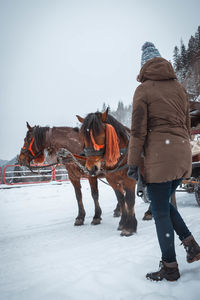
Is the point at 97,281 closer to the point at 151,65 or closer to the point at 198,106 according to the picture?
the point at 151,65

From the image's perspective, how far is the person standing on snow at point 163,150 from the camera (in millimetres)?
1578

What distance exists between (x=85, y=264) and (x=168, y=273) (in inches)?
36.2

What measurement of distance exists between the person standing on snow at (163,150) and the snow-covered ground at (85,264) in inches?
6.7

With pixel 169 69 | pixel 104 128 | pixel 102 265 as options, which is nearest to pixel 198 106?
pixel 104 128

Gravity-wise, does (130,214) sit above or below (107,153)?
below

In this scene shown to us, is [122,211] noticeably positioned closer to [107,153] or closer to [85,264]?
[107,153]

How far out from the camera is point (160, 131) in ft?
5.34

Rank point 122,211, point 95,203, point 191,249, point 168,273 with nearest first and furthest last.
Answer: point 168,273 → point 191,249 → point 122,211 → point 95,203

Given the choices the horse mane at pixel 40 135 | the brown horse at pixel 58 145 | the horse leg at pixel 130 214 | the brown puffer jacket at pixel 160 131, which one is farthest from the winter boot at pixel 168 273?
the horse mane at pixel 40 135

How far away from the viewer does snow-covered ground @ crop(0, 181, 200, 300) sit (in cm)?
154

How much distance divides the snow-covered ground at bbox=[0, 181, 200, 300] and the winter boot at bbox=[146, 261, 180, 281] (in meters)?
0.05

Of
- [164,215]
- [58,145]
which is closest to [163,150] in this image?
[164,215]

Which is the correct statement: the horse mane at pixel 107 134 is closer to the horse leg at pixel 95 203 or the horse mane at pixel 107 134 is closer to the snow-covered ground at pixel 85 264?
the snow-covered ground at pixel 85 264

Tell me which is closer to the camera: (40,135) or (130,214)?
(130,214)
